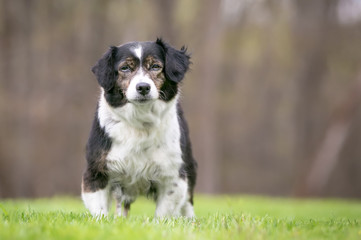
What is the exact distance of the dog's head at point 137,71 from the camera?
5820mm

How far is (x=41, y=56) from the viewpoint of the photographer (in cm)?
2227

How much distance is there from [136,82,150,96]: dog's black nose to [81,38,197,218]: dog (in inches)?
2.6

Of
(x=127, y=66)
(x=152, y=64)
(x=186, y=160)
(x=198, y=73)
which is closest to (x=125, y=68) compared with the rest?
(x=127, y=66)

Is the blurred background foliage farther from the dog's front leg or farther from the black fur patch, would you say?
the dog's front leg

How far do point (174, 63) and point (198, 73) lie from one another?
1350 cm

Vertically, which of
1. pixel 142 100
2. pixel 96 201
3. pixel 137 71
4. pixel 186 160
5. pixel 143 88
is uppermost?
pixel 137 71

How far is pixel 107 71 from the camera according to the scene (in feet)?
19.5

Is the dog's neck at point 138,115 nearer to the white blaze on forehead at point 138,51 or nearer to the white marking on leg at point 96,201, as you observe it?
the white blaze on forehead at point 138,51

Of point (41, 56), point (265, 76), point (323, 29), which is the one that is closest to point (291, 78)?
point (265, 76)

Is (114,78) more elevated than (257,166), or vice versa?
(114,78)

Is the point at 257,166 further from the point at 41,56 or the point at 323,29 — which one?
the point at 41,56

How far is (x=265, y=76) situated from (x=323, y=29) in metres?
5.04

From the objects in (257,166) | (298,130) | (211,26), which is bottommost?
(257,166)

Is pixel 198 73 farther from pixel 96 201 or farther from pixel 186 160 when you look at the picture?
pixel 96 201
